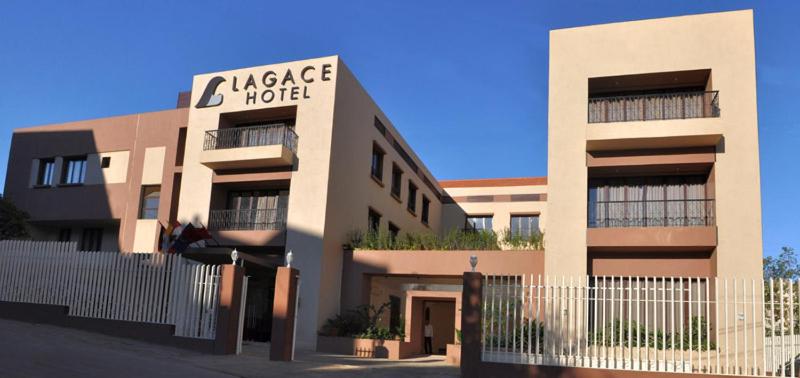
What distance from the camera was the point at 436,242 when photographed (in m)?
22.1

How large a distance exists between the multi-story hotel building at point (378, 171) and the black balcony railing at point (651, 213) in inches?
1.6

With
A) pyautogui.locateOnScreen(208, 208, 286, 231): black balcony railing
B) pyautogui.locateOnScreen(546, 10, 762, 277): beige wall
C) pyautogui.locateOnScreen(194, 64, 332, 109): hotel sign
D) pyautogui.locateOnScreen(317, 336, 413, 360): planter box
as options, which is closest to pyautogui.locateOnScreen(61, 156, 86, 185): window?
pyautogui.locateOnScreen(194, 64, 332, 109): hotel sign

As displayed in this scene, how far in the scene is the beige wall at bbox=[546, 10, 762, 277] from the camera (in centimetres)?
1797

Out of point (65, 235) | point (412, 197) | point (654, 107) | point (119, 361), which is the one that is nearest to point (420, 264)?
point (654, 107)

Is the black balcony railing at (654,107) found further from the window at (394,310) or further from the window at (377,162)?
the window at (394,310)

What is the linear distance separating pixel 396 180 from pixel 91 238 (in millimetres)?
12642

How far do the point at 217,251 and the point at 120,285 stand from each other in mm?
5142

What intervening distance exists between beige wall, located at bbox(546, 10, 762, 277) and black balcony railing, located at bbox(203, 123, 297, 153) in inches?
333

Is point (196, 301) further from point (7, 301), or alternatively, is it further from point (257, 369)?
point (7, 301)

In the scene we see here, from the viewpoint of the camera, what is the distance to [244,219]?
77.3ft

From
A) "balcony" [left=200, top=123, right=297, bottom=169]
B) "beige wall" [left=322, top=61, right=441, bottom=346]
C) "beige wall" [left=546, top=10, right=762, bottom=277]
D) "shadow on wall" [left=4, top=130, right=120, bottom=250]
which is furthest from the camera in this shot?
"shadow on wall" [left=4, top=130, right=120, bottom=250]

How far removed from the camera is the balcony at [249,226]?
73.4ft

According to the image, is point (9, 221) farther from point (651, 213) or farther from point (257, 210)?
point (651, 213)

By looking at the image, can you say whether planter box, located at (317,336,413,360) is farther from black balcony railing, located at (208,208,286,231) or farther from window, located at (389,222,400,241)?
window, located at (389,222,400,241)
